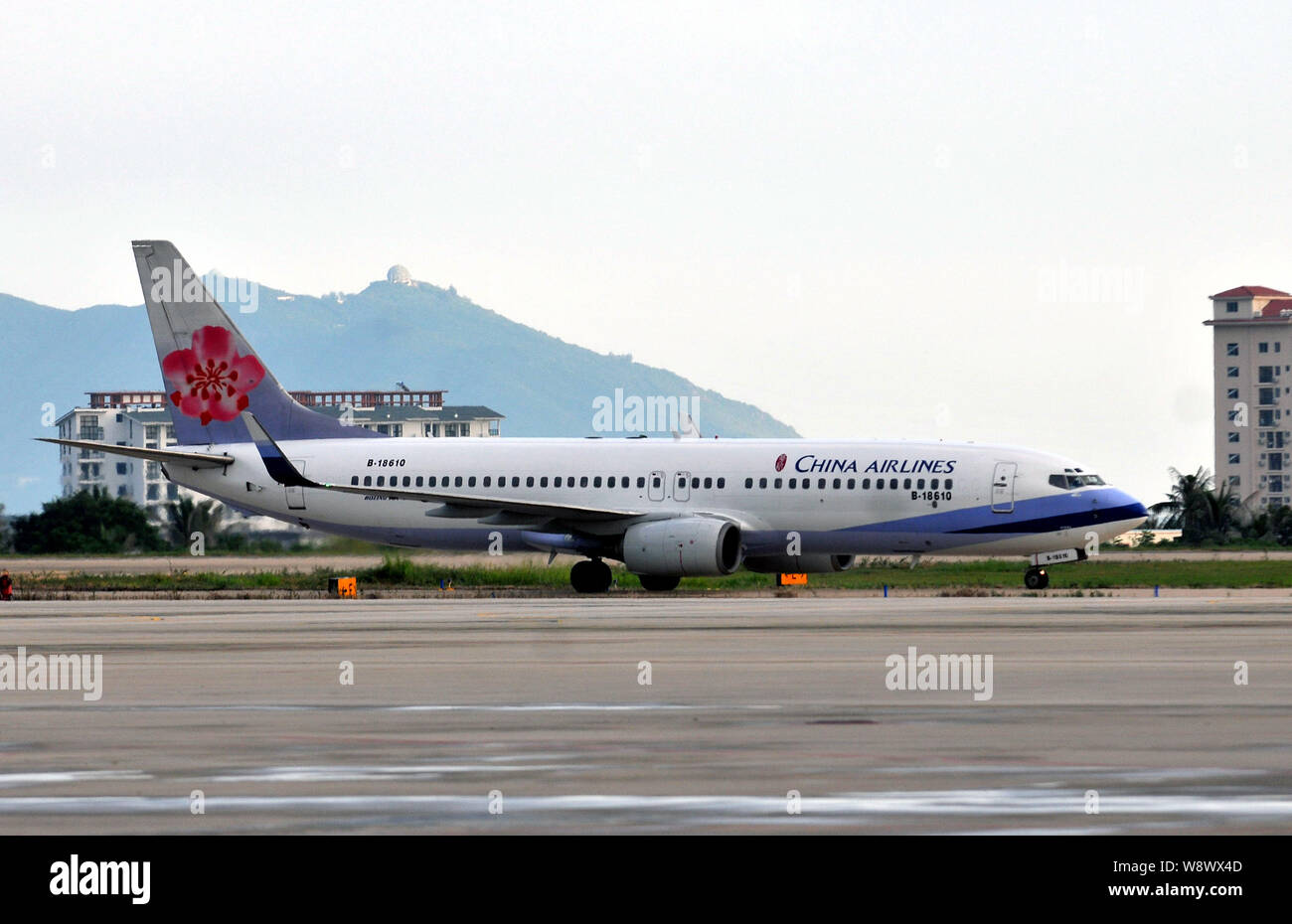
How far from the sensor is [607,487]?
5119 centimetres

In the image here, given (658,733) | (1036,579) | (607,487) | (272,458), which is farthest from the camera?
(272,458)

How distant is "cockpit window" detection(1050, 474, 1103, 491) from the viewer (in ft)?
157

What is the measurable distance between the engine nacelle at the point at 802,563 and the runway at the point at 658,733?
18.3 metres

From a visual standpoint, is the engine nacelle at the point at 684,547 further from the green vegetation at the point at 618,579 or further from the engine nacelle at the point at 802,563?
the green vegetation at the point at 618,579

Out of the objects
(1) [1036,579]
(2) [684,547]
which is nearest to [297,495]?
(2) [684,547]

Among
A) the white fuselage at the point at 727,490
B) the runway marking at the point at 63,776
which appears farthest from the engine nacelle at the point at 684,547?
the runway marking at the point at 63,776

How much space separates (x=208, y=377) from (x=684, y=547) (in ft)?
54.2

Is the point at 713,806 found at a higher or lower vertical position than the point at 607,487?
lower

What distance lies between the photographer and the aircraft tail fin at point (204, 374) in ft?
182

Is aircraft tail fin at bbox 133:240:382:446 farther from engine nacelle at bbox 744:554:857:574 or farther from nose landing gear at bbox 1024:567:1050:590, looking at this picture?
nose landing gear at bbox 1024:567:1050:590

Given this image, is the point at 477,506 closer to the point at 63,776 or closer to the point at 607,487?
the point at 607,487

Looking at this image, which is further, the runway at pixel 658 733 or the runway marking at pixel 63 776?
the runway marking at pixel 63 776

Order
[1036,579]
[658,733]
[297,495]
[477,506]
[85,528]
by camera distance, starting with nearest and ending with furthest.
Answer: [658,733] < [1036,579] < [477,506] < [297,495] < [85,528]

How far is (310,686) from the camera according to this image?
2188cm
